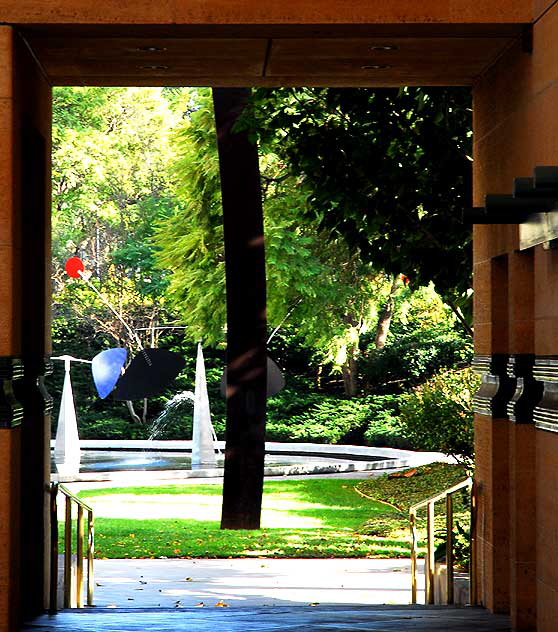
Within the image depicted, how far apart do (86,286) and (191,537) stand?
20.7 metres

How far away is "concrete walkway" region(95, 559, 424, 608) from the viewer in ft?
34.3

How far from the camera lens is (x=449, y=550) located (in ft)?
28.1

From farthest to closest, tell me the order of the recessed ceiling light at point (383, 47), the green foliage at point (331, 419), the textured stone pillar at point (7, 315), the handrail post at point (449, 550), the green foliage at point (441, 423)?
the green foliage at point (331, 419)
the green foliage at point (441, 423)
the handrail post at point (449, 550)
the recessed ceiling light at point (383, 47)
the textured stone pillar at point (7, 315)

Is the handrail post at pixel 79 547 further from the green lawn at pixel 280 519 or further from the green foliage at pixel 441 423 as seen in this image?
the green foliage at pixel 441 423

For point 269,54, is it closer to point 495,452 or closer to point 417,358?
point 495,452

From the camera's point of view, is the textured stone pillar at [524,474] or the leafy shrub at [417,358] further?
the leafy shrub at [417,358]

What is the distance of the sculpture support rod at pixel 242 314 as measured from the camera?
15641 millimetres

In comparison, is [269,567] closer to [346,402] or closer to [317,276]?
[317,276]

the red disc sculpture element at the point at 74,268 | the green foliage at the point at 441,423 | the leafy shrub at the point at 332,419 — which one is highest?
the red disc sculpture element at the point at 74,268

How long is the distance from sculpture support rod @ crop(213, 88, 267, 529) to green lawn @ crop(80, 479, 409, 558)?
67 centimetres

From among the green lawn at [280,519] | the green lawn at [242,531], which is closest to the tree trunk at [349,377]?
the green lawn at [280,519]

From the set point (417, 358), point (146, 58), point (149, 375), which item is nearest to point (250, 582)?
point (146, 58)

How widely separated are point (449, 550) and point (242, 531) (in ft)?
25.5

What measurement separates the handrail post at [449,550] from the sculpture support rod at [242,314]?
756 cm
